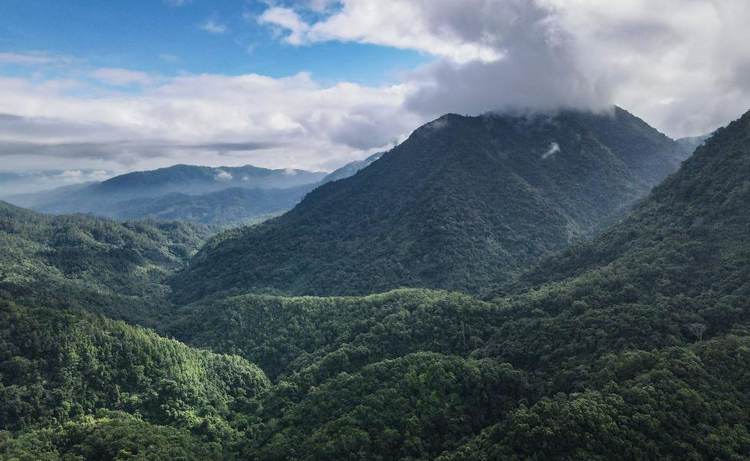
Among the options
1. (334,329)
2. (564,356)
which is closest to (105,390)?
(334,329)

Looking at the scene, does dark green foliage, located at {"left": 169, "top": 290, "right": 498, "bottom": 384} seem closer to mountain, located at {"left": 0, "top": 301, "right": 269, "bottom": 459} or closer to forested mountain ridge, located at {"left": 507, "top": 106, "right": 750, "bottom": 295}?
mountain, located at {"left": 0, "top": 301, "right": 269, "bottom": 459}

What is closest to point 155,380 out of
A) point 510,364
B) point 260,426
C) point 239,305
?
point 260,426

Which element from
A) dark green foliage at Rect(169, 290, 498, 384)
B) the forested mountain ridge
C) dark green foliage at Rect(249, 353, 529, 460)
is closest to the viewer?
dark green foliage at Rect(249, 353, 529, 460)

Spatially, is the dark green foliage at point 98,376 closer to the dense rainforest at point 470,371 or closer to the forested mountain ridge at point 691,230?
the dense rainforest at point 470,371

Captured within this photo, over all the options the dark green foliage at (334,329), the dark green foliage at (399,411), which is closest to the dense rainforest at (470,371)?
the dark green foliage at (399,411)

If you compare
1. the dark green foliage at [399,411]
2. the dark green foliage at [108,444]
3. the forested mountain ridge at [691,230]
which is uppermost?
the forested mountain ridge at [691,230]

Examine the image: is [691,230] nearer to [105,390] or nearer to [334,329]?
[334,329]

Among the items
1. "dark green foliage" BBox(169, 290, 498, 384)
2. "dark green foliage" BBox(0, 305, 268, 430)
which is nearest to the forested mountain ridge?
"dark green foliage" BBox(169, 290, 498, 384)
